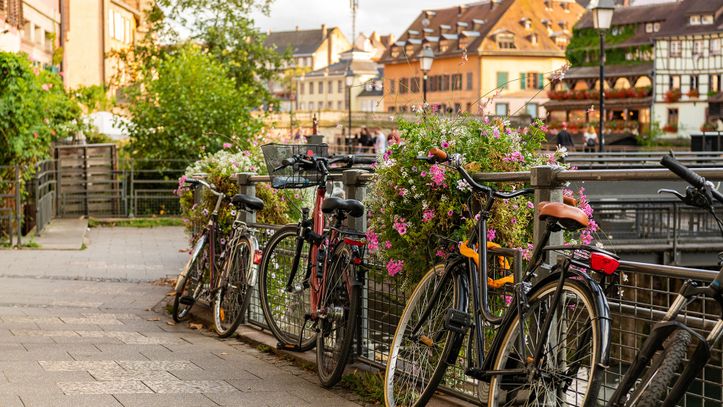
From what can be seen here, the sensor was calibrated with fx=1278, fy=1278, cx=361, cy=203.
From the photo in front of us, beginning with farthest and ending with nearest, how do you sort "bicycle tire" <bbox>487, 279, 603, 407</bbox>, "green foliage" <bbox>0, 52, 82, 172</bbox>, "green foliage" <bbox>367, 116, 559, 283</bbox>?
"green foliage" <bbox>0, 52, 82, 172</bbox> → "green foliage" <bbox>367, 116, 559, 283</bbox> → "bicycle tire" <bbox>487, 279, 603, 407</bbox>

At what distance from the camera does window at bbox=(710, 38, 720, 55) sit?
86.1 meters

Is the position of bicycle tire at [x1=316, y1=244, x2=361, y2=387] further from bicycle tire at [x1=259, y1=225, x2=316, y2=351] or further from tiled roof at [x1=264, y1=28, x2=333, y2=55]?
tiled roof at [x1=264, y1=28, x2=333, y2=55]

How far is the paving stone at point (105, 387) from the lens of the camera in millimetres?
7031

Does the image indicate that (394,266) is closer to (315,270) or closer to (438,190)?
(438,190)

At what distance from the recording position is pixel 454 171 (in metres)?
6.37

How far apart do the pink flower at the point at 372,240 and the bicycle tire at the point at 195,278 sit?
11.9ft

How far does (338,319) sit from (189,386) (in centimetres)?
93

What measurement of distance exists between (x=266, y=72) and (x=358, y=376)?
156 ft

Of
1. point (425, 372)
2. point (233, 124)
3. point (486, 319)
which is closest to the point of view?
point (486, 319)

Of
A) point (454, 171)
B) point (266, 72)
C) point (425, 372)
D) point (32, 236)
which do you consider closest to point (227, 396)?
point (425, 372)

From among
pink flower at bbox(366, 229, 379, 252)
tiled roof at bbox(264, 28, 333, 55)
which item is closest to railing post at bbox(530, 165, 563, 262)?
pink flower at bbox(366, 229, 379, 252)

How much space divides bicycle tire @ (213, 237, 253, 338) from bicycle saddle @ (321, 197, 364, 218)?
1.70m

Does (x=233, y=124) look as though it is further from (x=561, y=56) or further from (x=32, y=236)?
(x=561, y=56)

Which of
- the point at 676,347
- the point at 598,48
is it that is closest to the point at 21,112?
the point at 676,347
